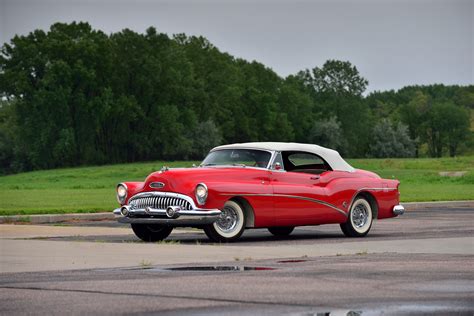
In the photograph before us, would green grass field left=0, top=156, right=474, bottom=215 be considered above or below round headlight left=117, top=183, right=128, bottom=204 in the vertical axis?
below

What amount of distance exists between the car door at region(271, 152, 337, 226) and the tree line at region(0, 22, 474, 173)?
2959 inches

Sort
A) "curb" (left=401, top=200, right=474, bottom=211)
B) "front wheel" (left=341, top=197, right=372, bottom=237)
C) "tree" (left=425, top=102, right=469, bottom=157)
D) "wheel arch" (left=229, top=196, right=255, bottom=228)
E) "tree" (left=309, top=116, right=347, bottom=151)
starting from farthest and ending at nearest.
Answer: "tree" (left=425, top=102, right=469, bottom=157) → "tree" (left=309, top=116, right=347, bottom=151) → "curb" (left=401, top=200, right=474, bottom=211) → "front wheel" (left=341, top=197, right=372, bottom=237) → "wheel arch" (left=229, top=196, right=255, bottom=228)

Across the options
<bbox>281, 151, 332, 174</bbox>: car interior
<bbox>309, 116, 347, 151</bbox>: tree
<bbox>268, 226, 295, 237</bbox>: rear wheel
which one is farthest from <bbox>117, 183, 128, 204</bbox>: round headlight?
<bbox>309, 116, 347, 151</bbox>: tree

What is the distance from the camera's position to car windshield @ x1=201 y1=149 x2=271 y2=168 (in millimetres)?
18094

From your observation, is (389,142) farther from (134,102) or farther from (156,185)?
(156,185)

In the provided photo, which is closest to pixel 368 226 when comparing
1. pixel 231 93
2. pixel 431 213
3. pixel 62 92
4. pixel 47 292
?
pixel 431 213

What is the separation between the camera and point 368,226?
1906 centimetres

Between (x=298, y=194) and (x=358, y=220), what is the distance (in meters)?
1.60

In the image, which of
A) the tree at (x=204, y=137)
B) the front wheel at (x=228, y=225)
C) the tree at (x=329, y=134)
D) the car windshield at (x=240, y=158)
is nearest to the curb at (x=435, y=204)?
the car windshield at (x=240, y=158)

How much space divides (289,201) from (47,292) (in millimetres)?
8686

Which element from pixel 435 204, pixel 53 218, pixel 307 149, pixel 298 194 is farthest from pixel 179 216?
pixel 435 204

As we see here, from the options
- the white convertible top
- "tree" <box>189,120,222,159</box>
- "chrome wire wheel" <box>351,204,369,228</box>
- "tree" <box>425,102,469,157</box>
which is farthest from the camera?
"tree" <box>425,102,469,157</box>

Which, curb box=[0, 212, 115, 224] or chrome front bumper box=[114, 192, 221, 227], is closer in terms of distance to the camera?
chrome front bumper box=[114, 192, 221, 227]

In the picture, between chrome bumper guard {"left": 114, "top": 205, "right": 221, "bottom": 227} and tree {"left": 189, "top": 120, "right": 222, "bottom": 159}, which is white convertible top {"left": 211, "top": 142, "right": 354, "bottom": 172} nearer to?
chrome bumper guard {"left": 114, "top": 205, "right": 221, "bottom": 227}
